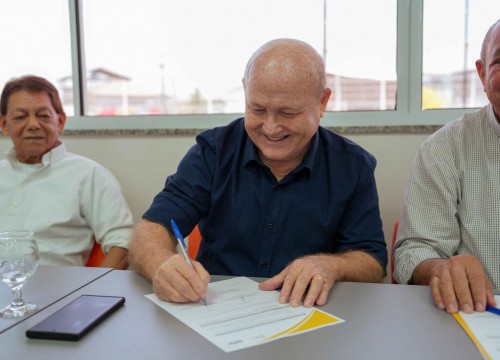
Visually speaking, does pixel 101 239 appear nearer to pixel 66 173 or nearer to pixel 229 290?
pixel 66 173

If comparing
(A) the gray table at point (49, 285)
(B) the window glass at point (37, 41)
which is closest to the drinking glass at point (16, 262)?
(A) the gray table at point (49, 285)

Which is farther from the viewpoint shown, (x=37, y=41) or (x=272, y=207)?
(x=37, y=41)

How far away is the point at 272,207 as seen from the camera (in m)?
1.60

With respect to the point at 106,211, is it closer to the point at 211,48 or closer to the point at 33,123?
the point at 33,123

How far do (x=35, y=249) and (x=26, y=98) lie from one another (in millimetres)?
1520

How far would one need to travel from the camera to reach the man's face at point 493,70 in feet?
4.98

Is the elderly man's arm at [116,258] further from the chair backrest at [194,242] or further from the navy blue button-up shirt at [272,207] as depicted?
the navy blue button-up shirt at [272,207]

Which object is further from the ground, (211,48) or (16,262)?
(211,48)

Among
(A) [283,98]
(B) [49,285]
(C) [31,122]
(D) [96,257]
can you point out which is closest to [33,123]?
(C) [31,122]

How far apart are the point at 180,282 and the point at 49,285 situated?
0.39m

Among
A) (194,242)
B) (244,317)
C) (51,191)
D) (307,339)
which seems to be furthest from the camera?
(51,191)

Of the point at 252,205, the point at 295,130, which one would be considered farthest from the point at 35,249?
the point at 295,130

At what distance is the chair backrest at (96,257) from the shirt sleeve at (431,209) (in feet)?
4.28
